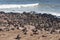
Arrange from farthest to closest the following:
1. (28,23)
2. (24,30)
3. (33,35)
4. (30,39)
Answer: (28,23) < (24,30) < (33,35) < (30,39)

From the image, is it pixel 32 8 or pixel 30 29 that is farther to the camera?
pixel 32 8

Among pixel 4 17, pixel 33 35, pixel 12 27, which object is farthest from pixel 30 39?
pixel 4 17

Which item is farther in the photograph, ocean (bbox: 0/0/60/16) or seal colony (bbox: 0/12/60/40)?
ocean (bbox: 0/0/60/16)

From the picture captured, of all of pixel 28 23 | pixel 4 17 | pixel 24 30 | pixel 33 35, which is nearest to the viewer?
pixel 33 35

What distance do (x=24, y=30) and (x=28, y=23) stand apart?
208 centimetres

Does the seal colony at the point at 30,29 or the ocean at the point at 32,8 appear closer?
the seal colony at the point at 30,29

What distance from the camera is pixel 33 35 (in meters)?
12.6

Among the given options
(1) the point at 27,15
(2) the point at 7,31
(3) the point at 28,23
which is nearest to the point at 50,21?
(3) the point at 28,23

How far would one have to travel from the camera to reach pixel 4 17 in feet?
57.1

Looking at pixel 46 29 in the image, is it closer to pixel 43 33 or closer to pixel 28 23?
pixel 43 33

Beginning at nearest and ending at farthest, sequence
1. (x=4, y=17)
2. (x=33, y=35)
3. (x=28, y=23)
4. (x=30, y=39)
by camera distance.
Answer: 1. (x=30, y=39)
2. (x=33, y=35)
3. (x=28, y=23)
4. (x=4, y=17)

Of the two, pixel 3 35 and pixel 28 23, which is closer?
pixel 3 35

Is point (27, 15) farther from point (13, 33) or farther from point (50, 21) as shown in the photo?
point (13, 33)

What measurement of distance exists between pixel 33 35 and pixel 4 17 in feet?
17.4
